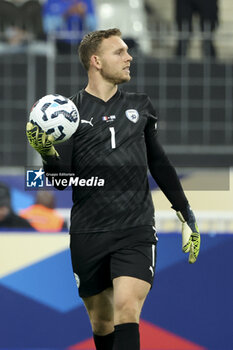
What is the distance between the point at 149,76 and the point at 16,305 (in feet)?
11.8

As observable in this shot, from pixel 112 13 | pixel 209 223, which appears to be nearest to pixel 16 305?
pixel 209 223

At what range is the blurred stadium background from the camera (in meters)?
5.89

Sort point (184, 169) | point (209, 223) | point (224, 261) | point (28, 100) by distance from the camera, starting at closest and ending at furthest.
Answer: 1. point (224, 261)
2. point (209, 223)
3. point (184, 169)
4. point (28, 100)

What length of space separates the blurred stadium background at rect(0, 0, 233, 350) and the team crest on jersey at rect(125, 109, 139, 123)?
1.01 m

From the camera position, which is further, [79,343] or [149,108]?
[79,343]

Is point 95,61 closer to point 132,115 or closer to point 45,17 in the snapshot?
point 132,115

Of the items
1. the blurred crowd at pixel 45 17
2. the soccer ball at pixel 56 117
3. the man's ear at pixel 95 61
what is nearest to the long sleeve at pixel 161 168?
the man's ear at pixel 95 61

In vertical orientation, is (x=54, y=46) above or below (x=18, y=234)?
above

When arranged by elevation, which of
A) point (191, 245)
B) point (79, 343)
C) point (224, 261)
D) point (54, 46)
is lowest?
point (79, 343)

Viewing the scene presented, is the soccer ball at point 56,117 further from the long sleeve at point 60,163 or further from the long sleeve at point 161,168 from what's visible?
the long sleeve at point 161,168

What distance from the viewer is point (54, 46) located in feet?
28.6

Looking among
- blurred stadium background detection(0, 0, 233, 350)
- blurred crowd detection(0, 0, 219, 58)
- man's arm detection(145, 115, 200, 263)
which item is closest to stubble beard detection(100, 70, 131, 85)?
man's arm detection(145, 115, 200, 263)

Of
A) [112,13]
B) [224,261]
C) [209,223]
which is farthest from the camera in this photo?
[112,13]

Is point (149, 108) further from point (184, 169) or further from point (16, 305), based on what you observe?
point (184, 169)
